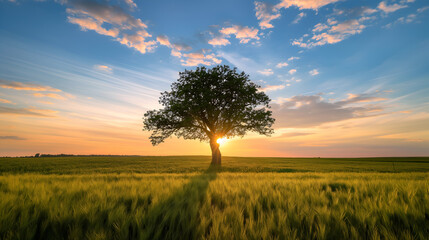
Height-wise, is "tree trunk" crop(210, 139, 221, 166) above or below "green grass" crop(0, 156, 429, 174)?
above

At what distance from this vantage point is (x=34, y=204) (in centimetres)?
269

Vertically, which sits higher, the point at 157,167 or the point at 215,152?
the point at 215,152

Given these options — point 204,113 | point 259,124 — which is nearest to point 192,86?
point 204,113

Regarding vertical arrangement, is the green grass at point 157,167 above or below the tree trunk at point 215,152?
below

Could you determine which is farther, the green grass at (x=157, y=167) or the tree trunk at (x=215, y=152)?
the tree trunk at (x=215, y=152)

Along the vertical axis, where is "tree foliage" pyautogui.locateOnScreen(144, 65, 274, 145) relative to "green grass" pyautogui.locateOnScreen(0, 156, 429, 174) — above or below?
above

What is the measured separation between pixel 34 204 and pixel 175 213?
229 centimetres

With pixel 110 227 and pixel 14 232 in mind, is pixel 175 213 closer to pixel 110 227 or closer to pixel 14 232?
pixel 110 227

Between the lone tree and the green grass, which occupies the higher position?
the lone tree

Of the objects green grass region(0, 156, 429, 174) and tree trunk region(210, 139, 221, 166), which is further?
tree trunk region(210, 139, 221, 166)

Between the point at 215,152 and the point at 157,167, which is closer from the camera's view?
the point at 157,167

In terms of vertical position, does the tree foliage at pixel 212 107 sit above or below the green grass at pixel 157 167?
above

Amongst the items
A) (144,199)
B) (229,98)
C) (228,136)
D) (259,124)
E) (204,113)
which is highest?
(229,98)

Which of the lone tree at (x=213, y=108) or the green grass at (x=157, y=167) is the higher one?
the lone tree at (x=213, y=108)
